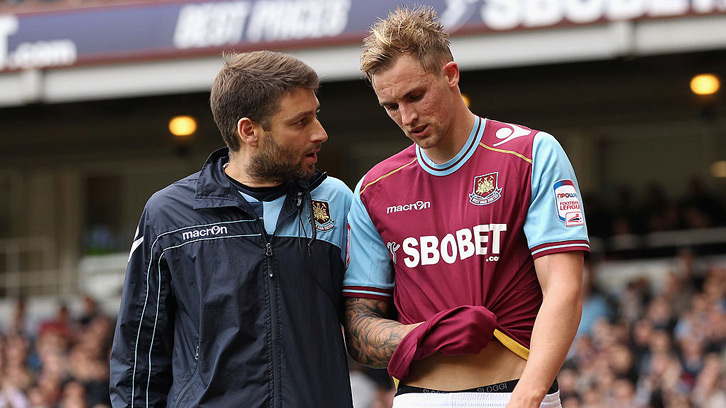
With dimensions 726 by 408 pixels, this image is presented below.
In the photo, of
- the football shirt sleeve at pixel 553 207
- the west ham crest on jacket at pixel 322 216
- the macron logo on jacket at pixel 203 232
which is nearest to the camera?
the football shirt sleeve at pixel 553 207

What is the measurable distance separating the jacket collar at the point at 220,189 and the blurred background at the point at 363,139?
21.7 ft

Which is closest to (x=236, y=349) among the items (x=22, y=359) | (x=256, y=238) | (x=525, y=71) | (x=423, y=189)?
(x=256, y=238)

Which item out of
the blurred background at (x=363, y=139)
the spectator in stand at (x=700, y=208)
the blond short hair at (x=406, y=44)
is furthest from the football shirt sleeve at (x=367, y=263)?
the spectator in stand at (x=700, y=208)

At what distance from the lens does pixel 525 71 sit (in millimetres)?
12688

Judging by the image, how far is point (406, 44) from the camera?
3199 millimetres

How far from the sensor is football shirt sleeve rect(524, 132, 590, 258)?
10.1ft

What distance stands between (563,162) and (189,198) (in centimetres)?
121

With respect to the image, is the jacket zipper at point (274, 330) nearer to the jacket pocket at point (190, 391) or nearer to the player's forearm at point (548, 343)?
the jacket pocket at point (190, 391)

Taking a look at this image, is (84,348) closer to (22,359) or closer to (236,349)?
(22,359)

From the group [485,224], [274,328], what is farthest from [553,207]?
[274,328]

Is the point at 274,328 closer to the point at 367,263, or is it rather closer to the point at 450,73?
the point at 367,263

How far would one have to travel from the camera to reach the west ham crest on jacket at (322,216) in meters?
3.56

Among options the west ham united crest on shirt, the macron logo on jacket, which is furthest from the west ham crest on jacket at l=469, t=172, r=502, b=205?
the macron logo on jacket

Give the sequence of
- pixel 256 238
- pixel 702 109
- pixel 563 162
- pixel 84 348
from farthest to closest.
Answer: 1. pixel 702 109
2. pixel 84 348
3. pixel 256 238
4. pixel 563 162
